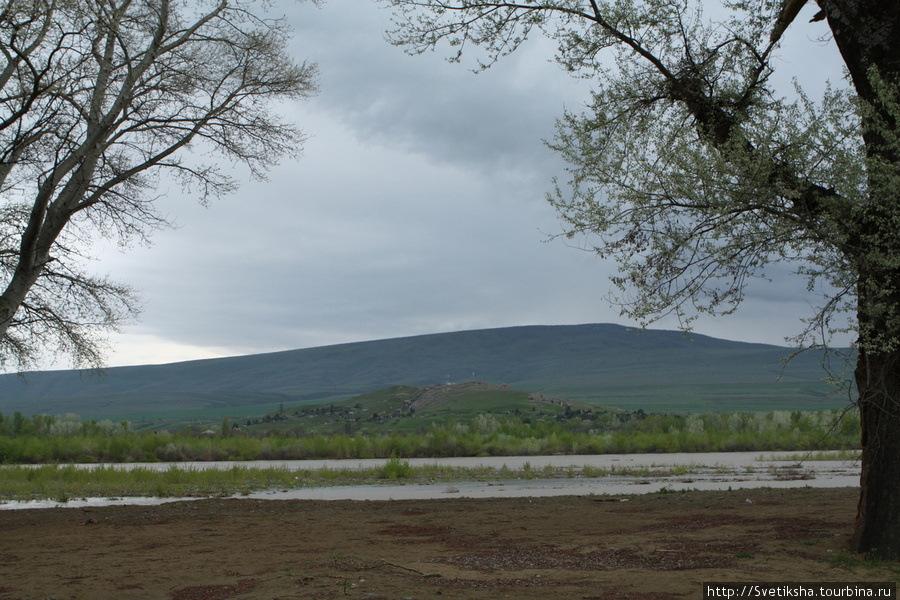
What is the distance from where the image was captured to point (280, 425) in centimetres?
7812

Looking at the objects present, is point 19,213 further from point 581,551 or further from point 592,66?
point 581,551

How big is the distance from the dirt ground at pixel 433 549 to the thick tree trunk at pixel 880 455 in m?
0.40

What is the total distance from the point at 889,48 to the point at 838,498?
828 cm

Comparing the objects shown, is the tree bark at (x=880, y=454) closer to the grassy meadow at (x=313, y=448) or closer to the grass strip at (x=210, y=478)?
the grassy meadow at (x=313, y=448)

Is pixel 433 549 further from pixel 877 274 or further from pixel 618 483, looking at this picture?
pixel 618 483

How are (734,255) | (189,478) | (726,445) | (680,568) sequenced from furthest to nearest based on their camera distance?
1. (726,445)
2. (189,478)
3. (734,255)
4. (680,568)

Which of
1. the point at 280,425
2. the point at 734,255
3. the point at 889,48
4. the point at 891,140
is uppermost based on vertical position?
the point at 889,48

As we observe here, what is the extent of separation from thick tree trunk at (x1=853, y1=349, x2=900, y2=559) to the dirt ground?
1.31 feet

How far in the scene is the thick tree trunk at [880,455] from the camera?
25.9ft

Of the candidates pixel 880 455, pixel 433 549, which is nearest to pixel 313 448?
pixel 433 549

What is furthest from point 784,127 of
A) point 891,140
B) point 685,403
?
point 685,403

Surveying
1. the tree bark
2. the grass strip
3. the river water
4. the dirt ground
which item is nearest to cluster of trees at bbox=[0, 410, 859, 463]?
the river water

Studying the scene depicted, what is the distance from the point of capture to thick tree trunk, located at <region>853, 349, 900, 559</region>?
7902mm

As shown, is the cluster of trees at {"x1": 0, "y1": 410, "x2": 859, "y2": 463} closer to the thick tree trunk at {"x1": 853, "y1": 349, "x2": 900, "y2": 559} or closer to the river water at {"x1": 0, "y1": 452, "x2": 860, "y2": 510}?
the river water at {"x1": 0, "y1": 452, "x2": 860, "y2": 510}
